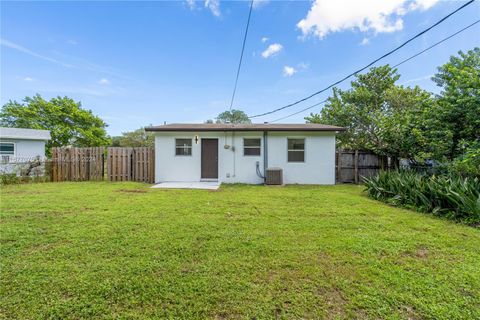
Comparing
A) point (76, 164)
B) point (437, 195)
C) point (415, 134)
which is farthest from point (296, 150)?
point (76, 164)

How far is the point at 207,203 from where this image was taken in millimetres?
5527

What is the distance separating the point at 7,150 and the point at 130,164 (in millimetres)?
10332

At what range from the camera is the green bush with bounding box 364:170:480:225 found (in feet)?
14.0

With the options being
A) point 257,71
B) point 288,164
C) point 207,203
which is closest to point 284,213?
point 207,203

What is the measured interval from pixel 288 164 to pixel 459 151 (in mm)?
5616

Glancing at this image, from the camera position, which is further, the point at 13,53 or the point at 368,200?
the point at 13,53

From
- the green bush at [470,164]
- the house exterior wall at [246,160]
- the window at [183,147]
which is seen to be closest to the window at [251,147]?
the house exterior wall at [246,160]

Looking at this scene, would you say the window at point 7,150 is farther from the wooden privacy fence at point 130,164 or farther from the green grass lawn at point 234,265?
the green grass lawn at point 234,265

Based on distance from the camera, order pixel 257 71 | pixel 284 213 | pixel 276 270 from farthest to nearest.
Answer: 1. pixel 257 71
2. pixel 284 213
3. pixel 276 270

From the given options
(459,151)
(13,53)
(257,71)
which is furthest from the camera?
(257,71)

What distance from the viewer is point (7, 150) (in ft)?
43.3

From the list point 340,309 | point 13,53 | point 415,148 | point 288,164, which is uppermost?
point 13,53

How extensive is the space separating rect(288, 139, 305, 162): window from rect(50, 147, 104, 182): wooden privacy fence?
8.32 meters

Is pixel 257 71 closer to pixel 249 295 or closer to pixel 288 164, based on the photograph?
pixel 288 164
